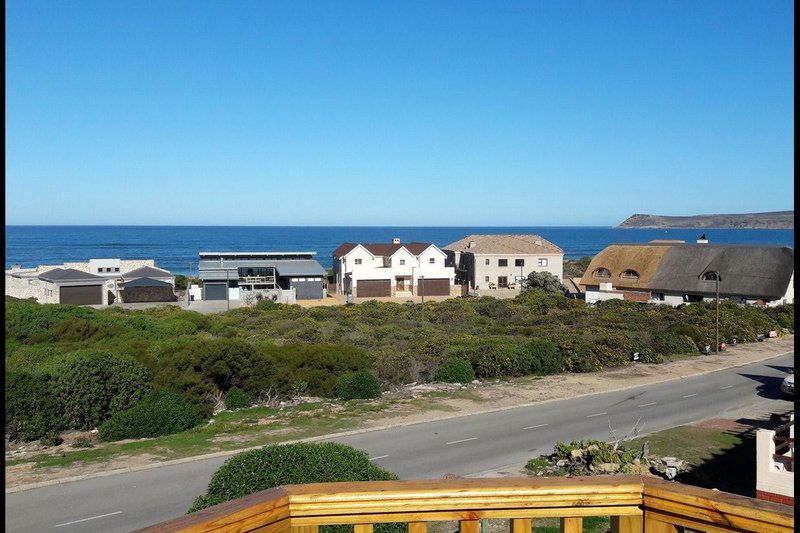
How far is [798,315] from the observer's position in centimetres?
169

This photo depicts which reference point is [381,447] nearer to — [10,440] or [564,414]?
[564,414]

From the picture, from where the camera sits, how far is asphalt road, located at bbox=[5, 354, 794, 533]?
41.6 ft

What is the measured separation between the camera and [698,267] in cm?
4953

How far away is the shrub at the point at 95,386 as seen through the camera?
1781cm

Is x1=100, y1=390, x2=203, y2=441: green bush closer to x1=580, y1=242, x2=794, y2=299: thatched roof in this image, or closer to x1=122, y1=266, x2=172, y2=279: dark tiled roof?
x1=580, y1=242, x2=794, y2=299: thatched roof

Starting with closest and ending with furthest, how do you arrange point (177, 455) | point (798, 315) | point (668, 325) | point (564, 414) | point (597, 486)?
1. point (798, 315)
2. point (597, 486)
3. point (177, 455)
4. point (564, 414)
5. point (668, 325)

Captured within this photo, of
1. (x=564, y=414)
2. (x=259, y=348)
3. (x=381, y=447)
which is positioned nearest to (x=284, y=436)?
(x=381, y=447)

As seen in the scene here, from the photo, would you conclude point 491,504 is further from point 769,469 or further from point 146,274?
point 146,274

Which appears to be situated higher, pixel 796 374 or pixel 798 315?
pixel 798 315

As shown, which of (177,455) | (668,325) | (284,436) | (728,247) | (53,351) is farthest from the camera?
(728,247)

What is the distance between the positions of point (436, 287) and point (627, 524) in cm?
5785

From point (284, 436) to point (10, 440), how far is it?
21.9ft

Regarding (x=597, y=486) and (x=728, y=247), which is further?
(x=728, y=247)

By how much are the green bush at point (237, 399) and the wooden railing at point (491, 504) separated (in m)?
18.5
